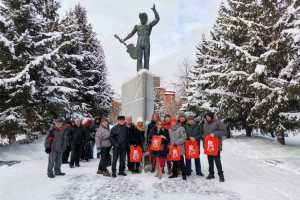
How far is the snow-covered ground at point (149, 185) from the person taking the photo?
766 cm

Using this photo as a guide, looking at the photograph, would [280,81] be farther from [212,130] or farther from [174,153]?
[174,153]

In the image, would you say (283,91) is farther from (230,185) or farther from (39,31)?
(39,31)

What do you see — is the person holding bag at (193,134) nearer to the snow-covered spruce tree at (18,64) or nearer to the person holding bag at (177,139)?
the person holding bag at (177,139)

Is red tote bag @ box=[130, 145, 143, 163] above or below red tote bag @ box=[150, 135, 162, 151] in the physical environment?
below

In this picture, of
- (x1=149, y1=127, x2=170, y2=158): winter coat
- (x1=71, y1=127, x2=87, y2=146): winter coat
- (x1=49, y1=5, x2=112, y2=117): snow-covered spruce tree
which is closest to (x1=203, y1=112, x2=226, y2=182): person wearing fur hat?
(x1=149, y1=127, x2=170, y2=158): winter coat

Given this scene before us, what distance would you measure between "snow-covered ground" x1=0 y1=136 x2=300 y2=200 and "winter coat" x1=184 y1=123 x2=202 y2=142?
4.28ft

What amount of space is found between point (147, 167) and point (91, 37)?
2001 centimetres

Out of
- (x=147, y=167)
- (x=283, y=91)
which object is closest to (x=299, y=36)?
(x=283, y=91)

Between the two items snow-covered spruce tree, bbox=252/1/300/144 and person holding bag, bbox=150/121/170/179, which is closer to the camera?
person holding bag, bbox=150/121/170/179

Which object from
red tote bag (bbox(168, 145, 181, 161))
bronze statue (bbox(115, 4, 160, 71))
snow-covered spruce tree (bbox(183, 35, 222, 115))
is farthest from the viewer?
snow-covered spruce tree (bbox(183, 35, 222, 115))

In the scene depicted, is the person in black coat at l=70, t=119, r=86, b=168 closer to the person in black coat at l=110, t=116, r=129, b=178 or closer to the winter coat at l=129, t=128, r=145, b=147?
the person in black coat at l=110, t=116, r=129, b=178

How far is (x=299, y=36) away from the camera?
11.6 metres

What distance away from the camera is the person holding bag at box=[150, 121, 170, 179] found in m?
9.81

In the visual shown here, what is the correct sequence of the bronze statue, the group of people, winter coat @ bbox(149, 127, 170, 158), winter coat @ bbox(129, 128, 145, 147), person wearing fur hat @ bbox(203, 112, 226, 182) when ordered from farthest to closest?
the bronze statue, winter coat @ bbox(129, 128, 145, 147), winter coat @ bbox(149, 127, 170, 158), the group of people, person wearing fur hat @ bbox(203, 112, 226, 182)
